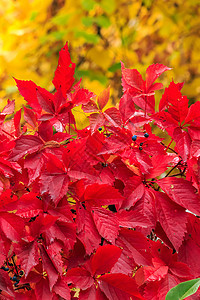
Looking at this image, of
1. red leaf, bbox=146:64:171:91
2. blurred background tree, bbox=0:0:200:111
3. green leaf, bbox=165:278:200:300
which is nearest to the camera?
green leaf, bbox=165:278:200:300

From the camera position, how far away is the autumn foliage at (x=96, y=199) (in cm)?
40

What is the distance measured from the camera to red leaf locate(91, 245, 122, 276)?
40 cm

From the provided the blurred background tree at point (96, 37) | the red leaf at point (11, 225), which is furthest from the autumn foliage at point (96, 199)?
the blurred background tree at point (96, 37)

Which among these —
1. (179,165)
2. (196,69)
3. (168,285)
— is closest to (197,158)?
(179,165)

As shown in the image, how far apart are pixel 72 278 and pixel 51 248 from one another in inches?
1.6

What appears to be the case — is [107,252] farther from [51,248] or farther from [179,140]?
[179,140]

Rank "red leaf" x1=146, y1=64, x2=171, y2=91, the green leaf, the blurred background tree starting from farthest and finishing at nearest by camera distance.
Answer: the blurred background tree
"red leaf" x1=146, y1=64, x2=171, y2=91
the green leaf

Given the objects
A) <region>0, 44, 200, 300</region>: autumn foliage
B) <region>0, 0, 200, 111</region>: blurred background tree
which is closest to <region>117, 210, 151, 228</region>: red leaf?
<region>0, 44, 200, 300</region>: autumn foliage

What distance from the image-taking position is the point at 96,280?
41cm

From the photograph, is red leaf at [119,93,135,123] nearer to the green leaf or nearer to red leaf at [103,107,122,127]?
red leaf at [103,107,122,127]

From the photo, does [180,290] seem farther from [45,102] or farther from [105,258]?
[45,102]

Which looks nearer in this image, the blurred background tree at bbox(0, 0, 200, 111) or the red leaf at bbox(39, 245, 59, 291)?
the red leaf at bbox(39, 245, 59, 291)

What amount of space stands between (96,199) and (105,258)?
65mm

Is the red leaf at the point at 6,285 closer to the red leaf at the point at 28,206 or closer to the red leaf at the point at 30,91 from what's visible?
the red leaf at the point at 28,206
